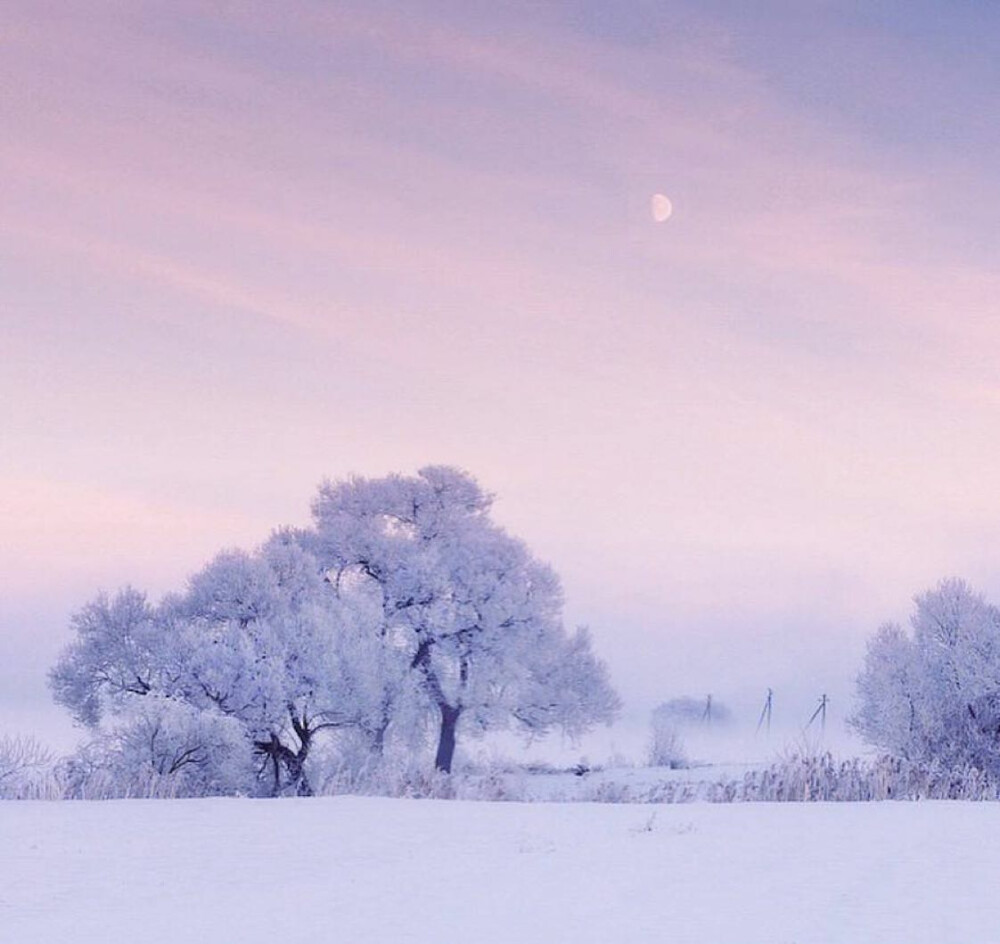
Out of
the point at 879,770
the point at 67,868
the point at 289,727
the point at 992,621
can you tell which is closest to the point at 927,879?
the point at 67,868

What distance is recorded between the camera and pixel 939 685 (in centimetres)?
3516

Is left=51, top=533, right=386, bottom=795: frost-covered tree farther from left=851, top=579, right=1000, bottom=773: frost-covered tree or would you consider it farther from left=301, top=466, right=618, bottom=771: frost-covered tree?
left=851, top=579, right=1000, bottom=773: frost-covered tree

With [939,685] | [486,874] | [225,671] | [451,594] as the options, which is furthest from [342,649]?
[486,874]

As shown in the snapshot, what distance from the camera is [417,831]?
593 inches

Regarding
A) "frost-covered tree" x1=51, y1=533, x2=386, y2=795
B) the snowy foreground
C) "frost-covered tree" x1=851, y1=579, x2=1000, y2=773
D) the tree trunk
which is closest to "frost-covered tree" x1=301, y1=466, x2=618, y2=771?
the tree trunk

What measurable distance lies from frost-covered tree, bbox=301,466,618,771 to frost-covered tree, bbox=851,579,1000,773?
29.0 ft

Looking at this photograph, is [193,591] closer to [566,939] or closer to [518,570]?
[518,570]

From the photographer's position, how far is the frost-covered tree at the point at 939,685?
33.5 meters

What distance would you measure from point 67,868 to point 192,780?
51.0ft

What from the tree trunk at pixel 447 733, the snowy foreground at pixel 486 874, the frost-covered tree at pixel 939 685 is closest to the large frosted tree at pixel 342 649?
the tree trunk at pixel 447 733

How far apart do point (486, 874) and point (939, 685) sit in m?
26.5

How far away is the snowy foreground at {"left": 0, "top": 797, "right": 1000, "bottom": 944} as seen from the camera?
29.0 feet

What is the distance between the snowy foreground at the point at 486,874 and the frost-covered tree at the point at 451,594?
18.5m

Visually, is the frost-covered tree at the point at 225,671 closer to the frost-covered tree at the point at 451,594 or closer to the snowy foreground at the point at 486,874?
the frost-covered tree at the point at 451,594
